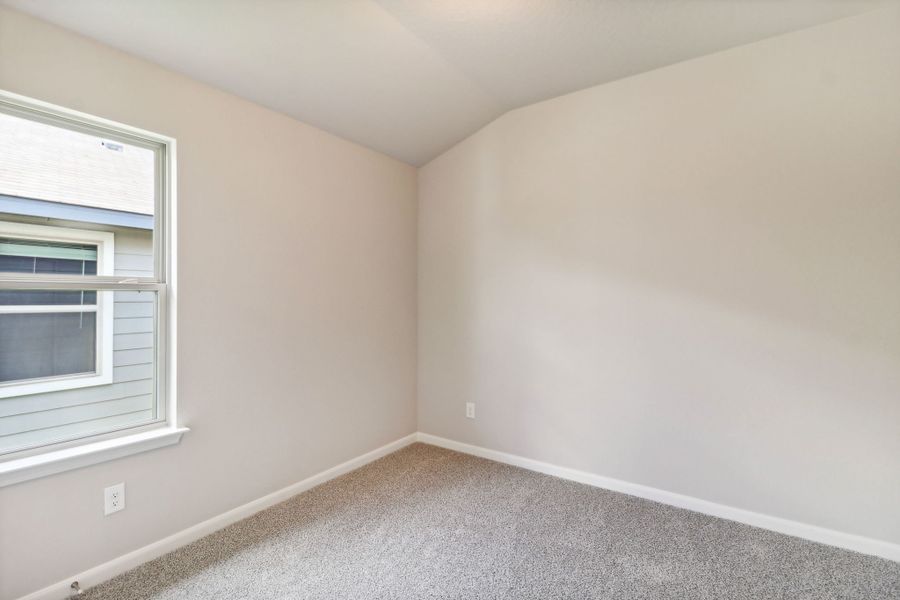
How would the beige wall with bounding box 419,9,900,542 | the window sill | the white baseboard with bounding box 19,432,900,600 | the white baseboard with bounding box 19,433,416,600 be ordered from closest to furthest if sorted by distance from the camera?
the window sill → the white baseboard with bounding box 19,433,416,600 → the white baseboard with bounding box 19,432,900,600 → the beige wall with bounding box 419,9,900,542

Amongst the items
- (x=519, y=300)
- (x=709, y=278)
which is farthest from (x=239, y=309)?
(x=709, y=278)

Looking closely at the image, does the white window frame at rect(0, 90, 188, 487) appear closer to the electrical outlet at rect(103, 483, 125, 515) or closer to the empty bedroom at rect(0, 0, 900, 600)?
the empty bedroom at rect(0, 0, 900, 600)

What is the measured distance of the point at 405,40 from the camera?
7.19 ft

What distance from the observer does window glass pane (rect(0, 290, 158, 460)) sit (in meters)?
1.70

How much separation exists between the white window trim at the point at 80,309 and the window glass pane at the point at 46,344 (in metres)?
0.02

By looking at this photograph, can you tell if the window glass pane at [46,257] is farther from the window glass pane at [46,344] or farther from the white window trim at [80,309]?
the window glass pane at [46,344]

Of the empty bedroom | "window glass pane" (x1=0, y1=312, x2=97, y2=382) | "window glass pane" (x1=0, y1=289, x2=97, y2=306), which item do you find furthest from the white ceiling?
"window glass pane" (x1=0, y1=312, x2=97, y2=382)

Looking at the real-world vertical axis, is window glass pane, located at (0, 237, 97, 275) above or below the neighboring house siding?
above

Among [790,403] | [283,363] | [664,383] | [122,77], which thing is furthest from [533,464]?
[122,77]

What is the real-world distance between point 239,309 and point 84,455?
886 millimetres

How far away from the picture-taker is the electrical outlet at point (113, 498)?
1835mm

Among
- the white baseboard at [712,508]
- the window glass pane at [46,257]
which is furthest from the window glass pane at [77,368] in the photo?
the white baseboard at [712,508]

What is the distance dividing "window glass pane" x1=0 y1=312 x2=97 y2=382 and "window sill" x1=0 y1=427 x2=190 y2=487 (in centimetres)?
33

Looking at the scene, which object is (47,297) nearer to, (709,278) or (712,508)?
(709,278)
